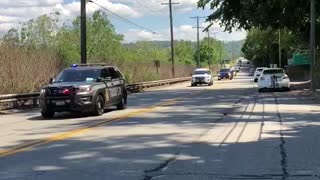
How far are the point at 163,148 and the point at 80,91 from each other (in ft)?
26.9

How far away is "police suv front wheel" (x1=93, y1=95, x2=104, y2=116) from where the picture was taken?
19625 millimetres

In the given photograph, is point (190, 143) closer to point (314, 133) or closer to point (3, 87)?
point (314, 133)

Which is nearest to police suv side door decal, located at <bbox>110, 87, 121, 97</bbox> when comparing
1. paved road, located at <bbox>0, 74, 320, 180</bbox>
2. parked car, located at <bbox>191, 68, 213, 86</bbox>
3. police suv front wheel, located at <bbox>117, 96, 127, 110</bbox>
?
police suv front wheel, located at <bbox>117, 96, 127, 110</bbox>

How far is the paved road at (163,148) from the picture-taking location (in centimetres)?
886

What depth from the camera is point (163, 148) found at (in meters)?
11.4

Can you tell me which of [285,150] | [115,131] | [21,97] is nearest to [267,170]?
[285,150]

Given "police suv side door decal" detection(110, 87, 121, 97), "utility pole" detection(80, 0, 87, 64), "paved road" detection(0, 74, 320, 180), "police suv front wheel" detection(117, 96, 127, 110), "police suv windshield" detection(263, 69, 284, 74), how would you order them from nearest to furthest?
"paved road" detection(0, 74, 320, 180) → "police suv side door decal" detection(110, 87, 121, 97) → "police suv front wheel" detection(117, 96, 127, 110) → "utility pole" detection(80, 0, 87, 64) → "police suv windshield" detection(263, 69, 284, 74)

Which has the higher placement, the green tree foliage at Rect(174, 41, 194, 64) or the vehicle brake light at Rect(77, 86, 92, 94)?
the green tree foliage at Rect(174, 41, 194, 64)

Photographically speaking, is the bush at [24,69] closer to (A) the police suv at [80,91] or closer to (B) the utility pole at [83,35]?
(B) the utility pole at [83,35]

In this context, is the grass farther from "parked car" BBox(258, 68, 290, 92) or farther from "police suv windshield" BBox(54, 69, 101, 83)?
"parked car" BBox(258, 68, 290, 92)

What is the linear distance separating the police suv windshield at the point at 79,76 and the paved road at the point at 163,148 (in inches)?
79.4

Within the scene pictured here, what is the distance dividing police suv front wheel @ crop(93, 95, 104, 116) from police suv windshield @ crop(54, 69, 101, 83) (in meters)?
0.70

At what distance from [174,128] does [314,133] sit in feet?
11.5

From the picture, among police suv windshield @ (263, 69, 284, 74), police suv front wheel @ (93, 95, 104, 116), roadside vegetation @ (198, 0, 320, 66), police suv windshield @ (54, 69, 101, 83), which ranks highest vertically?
roadside vegetation @ (198, 0, 320, 66)
